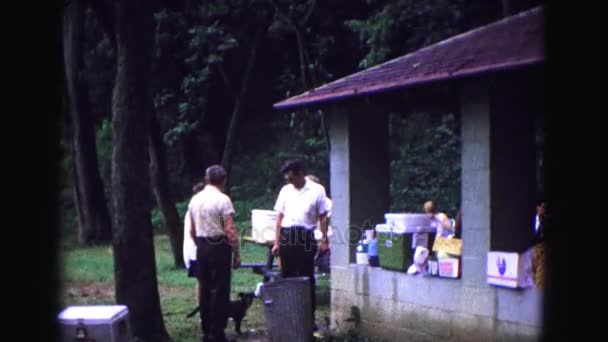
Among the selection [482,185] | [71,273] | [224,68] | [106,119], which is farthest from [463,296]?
[106,119]

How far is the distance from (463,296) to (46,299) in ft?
15.8

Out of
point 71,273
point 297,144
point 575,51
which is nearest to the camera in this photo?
point 575,51

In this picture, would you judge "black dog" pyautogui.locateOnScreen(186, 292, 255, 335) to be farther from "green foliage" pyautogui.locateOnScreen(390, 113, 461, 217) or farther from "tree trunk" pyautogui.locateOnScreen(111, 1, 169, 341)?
"green foliage" pyautogui.locateOnScreen(390, 113, 461, 217)

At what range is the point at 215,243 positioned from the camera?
37.3 feet

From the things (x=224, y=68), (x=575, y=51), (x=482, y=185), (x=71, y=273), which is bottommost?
(x=71, y=273)

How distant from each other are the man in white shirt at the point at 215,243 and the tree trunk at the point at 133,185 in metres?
0.55

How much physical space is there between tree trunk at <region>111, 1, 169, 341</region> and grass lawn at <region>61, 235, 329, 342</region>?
1.02 meters

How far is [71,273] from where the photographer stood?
21594mm

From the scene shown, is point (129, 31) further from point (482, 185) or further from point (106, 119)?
point (106, 119)

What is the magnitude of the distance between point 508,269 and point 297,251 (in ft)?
10.5

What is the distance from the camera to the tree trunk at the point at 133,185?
1120 centimetres

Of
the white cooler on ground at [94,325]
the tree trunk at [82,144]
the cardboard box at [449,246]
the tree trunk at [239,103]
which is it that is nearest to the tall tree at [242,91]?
the tree trunk at [239,103]

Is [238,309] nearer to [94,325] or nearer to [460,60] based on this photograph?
[94,325]

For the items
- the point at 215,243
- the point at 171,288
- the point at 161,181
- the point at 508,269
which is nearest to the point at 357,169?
the point at 215,243
